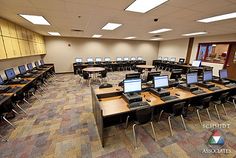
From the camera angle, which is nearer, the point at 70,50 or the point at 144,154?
the point at 144,154

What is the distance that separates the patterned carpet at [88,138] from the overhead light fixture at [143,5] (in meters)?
2.76

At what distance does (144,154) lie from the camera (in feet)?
6.81

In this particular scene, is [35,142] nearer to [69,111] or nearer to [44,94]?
[69,111]

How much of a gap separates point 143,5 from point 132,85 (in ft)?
5.83

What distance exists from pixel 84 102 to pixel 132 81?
7.21 ft

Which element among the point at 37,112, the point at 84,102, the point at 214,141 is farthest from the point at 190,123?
the point at 37,112

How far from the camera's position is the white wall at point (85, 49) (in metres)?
8.41

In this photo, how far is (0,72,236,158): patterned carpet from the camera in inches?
82.6

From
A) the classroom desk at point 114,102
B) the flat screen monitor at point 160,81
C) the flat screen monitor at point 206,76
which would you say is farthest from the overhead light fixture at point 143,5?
the flat screen monitor at point 206,76

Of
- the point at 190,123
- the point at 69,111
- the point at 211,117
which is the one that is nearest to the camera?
the point at 190,123

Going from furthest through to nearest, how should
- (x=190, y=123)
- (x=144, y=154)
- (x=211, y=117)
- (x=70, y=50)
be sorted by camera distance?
(x=70, y=50)
(x=211, y=117)
(x=190, y=123)
(x=144, y=154)

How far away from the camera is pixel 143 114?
2.16 metres

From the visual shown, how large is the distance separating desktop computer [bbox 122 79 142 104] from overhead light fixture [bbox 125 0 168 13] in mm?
1642

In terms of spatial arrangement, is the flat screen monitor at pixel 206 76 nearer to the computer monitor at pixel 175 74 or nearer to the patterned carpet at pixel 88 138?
the computer monitor at pixel 175 74
